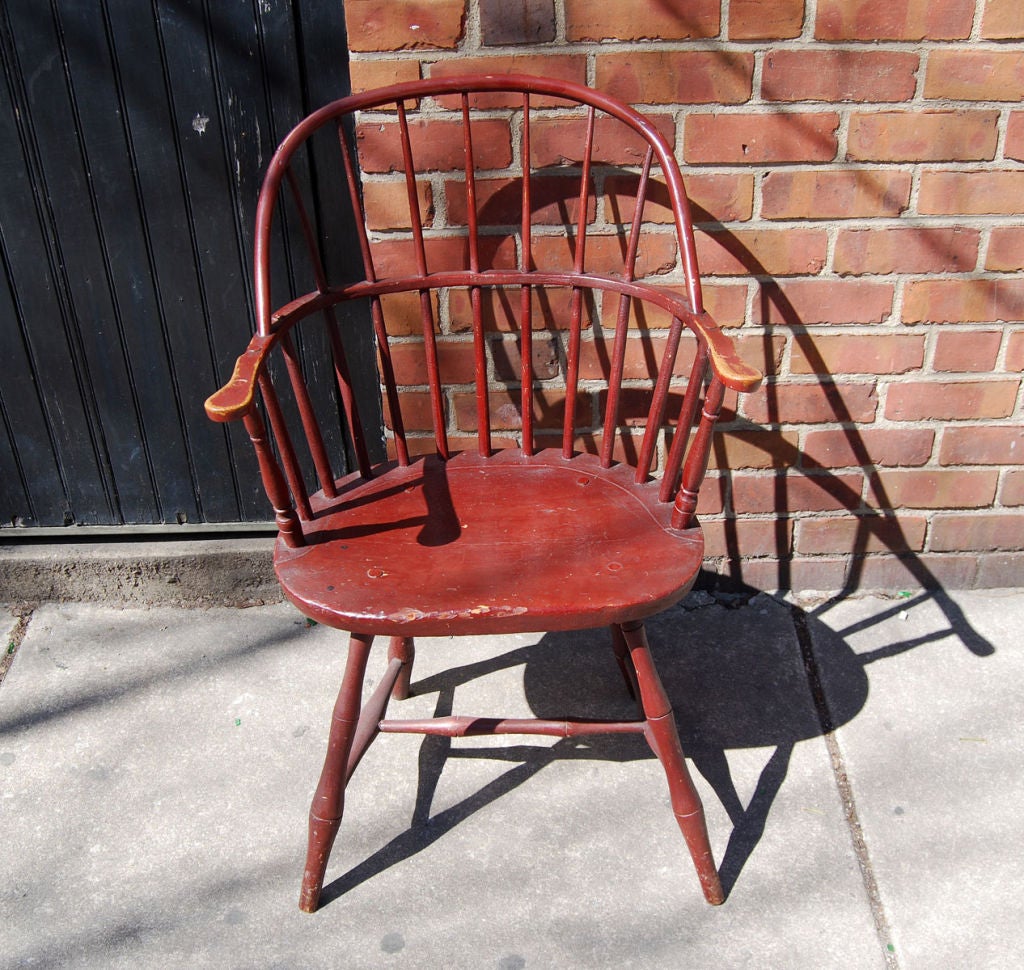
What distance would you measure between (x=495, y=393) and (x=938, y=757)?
1.03 metres

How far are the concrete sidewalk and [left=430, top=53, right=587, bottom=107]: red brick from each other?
3.37ft

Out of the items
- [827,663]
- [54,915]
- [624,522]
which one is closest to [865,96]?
[624,522]

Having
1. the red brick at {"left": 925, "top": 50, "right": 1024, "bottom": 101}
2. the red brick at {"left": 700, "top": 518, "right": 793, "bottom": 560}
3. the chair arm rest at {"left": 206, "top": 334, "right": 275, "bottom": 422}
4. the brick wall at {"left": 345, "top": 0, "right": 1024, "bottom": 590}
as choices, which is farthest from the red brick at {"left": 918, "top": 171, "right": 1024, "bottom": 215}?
the chair arm rest at {"left": 206, "top": 334, "right": 275, "bottom": 422}

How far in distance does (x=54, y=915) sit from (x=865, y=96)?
1.84m

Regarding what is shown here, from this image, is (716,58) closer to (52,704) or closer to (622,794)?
(622,794)

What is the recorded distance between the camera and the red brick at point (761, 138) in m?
1.63

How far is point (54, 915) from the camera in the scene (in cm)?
143

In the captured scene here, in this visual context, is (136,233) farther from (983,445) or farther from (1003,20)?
(983,445)

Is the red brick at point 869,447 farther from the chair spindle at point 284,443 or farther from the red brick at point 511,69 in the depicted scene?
the chair spindle at point 284,443

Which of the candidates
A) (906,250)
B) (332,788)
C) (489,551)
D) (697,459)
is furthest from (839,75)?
(332,788)

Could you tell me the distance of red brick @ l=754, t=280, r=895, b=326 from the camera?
1.77 meters

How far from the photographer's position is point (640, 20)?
1.57 metres

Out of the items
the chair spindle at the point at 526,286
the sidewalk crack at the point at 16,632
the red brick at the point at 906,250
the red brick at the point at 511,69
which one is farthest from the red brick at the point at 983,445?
the sidewalk crack at the point at 16,632

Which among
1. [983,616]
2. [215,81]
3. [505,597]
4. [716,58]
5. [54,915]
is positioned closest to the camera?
[505,597]
